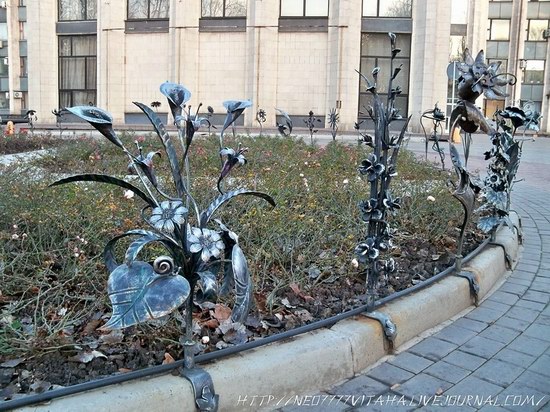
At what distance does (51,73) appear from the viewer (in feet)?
112

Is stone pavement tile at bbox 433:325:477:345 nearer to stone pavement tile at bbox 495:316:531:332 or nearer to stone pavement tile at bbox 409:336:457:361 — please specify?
stone pavement tile at bbox 409:336:457:361

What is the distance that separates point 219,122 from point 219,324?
2684 cm

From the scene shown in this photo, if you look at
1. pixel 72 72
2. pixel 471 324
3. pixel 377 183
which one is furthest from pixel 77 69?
pixel 471 324

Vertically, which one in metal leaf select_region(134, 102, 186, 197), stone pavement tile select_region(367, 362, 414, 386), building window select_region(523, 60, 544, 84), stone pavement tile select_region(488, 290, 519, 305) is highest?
building window select_region(523, 60, 544, 84)

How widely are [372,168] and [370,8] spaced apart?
2868 centimetres

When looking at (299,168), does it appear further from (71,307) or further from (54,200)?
(71,307)

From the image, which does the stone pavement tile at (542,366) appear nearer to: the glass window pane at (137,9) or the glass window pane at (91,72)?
the glass window pane at (137,9)

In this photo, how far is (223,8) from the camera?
30.7 m

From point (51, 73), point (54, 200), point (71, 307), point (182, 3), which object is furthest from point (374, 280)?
point (51, 73)

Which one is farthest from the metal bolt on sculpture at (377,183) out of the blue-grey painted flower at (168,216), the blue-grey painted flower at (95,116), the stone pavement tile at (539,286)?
the stone pavement tile at (539,286)

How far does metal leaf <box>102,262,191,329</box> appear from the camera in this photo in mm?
2451

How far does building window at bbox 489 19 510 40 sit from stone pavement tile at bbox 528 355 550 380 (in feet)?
151

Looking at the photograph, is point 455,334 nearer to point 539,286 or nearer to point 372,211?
point 372,211

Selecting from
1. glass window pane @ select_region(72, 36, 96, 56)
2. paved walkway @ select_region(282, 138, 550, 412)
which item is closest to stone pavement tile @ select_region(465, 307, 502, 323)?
paved walkway @ select_region(282, 138, 550, 412)
